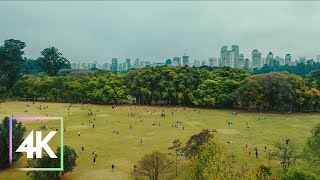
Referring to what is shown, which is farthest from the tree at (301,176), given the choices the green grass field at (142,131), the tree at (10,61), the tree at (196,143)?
the tree at (10,61)

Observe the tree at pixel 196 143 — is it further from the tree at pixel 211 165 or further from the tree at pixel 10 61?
the tree at pixel 10 61

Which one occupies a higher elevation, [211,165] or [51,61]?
[51,61]

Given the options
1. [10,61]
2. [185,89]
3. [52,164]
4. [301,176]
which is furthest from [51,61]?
[301,176]

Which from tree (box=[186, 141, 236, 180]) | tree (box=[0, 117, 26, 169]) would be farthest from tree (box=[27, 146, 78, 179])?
tree (box=[186, 141, 236, 180])

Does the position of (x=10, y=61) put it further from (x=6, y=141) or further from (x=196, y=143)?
(x=196, y=143)

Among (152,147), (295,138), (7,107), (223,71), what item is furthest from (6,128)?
(223,71)

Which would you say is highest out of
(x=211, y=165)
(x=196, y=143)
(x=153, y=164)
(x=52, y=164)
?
(x=196, y=143)

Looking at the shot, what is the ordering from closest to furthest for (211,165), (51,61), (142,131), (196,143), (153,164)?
1. (211,165)
2. (153,164)
3. (196,143)
4. (142,131)
5. (51,61)

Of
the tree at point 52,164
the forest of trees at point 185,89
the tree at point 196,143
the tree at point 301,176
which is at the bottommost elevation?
the tree at point 52,164
